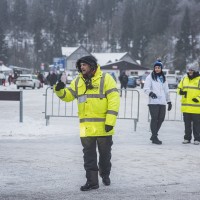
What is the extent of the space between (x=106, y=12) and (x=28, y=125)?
153 meters

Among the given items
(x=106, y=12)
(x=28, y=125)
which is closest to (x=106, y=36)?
(x=106, y=12)

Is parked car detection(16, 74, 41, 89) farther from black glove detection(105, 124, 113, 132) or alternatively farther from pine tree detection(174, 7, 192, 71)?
pine tree detection(174, 7, 192, 71)

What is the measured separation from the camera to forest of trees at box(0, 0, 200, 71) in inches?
5352

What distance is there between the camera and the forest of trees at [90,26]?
136 m

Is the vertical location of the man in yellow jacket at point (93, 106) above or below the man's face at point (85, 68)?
below

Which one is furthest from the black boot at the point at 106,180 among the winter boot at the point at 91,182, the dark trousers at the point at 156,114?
the dark trousers at the point at 156,114

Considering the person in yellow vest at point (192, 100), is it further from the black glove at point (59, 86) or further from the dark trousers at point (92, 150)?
the black glove at point (59, 86)

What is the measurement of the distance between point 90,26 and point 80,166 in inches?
6057

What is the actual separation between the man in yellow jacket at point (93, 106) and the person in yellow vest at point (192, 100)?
4.59 m

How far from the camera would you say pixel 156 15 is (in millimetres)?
141750

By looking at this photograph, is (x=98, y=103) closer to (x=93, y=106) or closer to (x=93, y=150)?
(x=93, y=106)

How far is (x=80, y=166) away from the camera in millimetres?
8016

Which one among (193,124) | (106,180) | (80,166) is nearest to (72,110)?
(193,124)

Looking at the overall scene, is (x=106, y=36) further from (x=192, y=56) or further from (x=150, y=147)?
(x=150, y=147)
